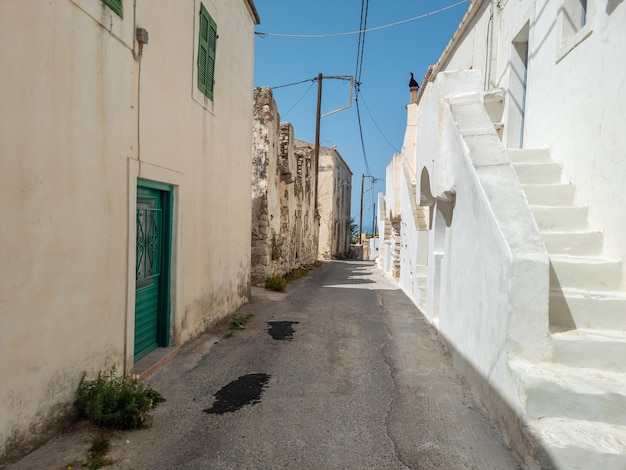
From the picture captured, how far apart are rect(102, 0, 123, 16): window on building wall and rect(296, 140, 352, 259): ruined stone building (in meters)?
22.1

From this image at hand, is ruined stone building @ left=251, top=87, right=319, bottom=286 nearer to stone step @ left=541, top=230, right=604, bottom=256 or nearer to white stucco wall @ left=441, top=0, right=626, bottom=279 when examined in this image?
white stucco wall @ left=441, top=0, right=626, bottom=279

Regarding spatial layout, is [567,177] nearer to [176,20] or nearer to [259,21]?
[176,20]

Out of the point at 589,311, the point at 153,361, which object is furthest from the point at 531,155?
the point at 153,361

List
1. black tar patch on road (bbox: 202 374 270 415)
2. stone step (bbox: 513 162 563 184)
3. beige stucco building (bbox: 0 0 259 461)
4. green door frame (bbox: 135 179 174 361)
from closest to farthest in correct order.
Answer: beige stucco building (bbox: 0 0 259 461) → black tar patch on road (bbox: 202 374 270 415) → stone step (bbox: 513 162 563 184) → green door frame (bbox: 135 179 174 361)

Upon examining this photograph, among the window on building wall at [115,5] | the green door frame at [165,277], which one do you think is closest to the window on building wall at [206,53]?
the green door frame at [165,277]

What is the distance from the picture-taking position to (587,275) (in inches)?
141

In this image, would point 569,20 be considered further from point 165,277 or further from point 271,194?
point 271,194

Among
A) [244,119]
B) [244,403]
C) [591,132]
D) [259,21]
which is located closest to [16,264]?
[244,403]

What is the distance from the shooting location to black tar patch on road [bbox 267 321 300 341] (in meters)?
6.02

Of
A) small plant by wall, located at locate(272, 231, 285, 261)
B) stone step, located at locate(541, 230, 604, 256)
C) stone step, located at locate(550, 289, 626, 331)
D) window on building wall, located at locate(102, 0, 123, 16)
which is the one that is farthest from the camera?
small plant by wall, located at locate(272, 231, 285, 261)

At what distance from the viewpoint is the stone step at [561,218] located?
13.7ft

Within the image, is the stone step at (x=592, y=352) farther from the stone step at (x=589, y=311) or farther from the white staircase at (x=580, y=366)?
the stone step at (x=589, y=311)

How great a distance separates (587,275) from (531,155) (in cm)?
214

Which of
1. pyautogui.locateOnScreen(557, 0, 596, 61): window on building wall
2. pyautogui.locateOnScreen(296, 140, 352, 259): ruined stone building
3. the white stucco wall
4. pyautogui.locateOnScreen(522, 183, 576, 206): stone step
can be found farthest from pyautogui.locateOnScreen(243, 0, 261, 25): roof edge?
pyautogui.locateOnScreen(296, 140, 352, 259): ruined stone building
